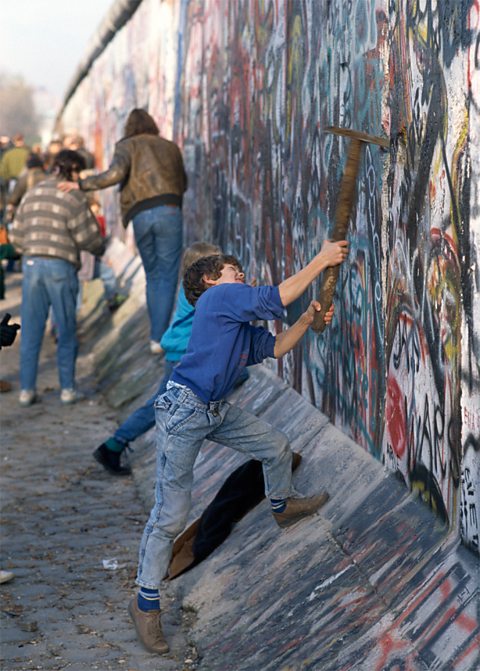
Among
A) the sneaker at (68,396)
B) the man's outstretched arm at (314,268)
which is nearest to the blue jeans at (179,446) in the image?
the man's outstretched arm at (314,268)

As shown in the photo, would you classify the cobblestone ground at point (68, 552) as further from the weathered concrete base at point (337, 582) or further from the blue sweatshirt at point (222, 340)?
the blue sweatshirt at point (222, 340)

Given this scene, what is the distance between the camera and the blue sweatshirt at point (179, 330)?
6.20 m

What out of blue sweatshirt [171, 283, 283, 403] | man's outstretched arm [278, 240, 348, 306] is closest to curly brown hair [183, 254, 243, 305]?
blue sweatshirt [171, 283, 283, 403]

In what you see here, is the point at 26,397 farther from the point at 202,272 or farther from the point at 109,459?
the point at 202,272

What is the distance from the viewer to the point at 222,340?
482 centimetres

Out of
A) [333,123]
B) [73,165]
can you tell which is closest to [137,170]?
[73,165]

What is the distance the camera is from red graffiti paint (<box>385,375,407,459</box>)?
473cm

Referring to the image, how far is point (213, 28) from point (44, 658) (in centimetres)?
634

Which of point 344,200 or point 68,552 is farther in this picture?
point 68,552

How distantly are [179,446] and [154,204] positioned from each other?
5.27m

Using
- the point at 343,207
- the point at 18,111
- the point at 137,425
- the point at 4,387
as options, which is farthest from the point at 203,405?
the point at 18,111

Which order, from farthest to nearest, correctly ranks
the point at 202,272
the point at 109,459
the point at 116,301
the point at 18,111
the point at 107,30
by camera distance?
the point at 18,111 → the point at 107,30 → the point at 116,301 → the point at 109,459 → the point at 202,272

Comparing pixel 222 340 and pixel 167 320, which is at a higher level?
pixel 222 340

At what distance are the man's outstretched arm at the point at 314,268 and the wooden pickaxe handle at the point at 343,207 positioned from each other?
49 mm
